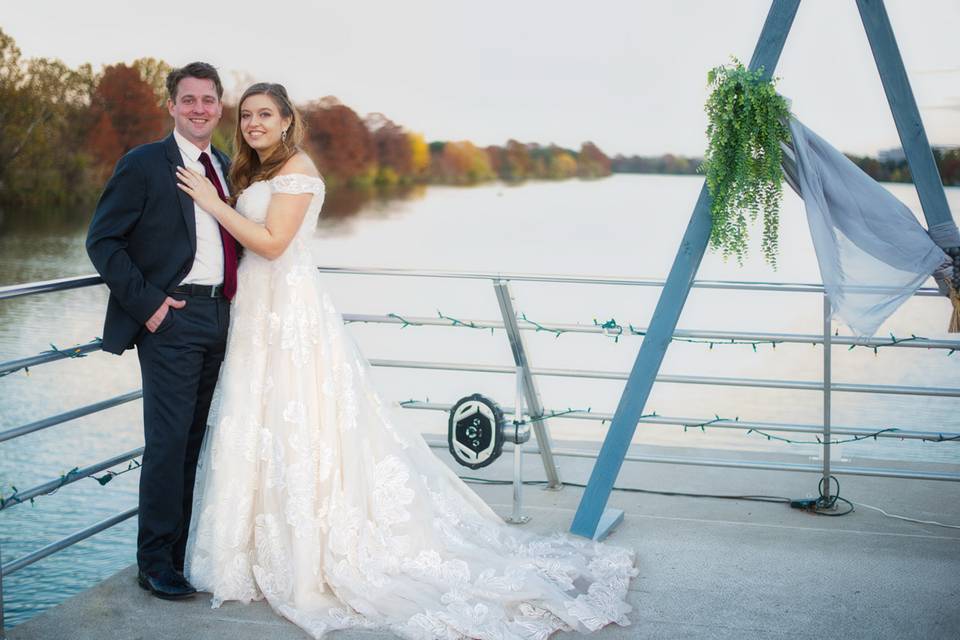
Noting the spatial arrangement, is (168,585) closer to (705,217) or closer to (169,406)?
(169,406)

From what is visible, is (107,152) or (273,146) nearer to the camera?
(273,146)

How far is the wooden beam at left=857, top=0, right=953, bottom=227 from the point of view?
3.42m

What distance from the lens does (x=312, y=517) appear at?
10.7ft

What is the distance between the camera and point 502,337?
14.3 meters

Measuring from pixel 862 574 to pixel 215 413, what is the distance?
239 centimetres

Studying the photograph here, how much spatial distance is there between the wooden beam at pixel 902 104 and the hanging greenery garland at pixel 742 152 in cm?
37

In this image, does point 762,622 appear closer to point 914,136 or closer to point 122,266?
point 914,136

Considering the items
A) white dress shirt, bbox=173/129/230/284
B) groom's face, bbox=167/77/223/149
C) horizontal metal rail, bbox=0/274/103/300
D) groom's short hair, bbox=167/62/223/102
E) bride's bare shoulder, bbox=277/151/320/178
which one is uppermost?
groom's short hair, bbox=167/62/223/102

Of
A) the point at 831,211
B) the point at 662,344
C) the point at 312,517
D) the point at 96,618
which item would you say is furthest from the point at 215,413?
the point at 831,211

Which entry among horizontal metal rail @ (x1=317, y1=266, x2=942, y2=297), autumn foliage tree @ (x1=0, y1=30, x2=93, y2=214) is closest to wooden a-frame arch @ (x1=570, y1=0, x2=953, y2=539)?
horizontal metal rail @ (x1=317, y1=266, x2=942, y2=297)

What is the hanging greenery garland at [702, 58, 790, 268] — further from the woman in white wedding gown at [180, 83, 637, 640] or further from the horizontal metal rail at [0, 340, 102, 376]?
the horizontal metal rail at [0, 340, 102, 376]

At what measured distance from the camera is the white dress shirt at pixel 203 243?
3.28 meters

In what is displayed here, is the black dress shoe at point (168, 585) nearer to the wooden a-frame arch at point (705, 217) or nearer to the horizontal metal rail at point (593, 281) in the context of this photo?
the horizontal metal rail at point (593, 281)

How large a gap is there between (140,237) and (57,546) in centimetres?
105
